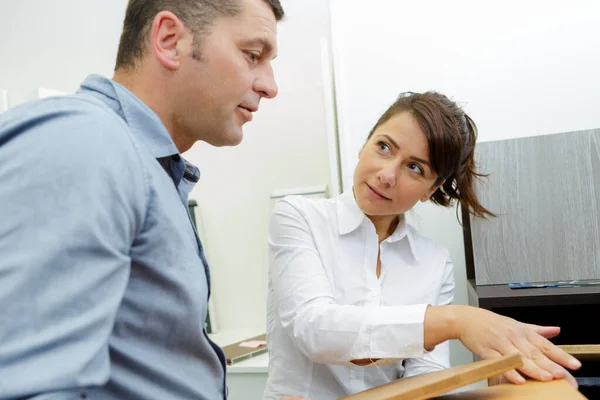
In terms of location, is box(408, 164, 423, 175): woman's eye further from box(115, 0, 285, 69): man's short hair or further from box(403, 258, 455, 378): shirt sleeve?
box(115, 0, 285, 69): man's short hair

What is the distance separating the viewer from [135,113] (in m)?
0.71

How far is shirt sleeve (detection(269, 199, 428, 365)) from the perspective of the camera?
0.96 meters

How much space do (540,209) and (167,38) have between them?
1.03 m

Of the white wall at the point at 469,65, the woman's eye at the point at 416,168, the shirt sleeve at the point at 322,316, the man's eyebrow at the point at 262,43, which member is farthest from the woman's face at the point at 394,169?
the man's eyebrow at the point at 262,43

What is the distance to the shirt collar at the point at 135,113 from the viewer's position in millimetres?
706

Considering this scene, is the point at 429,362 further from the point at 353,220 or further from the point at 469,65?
the point at 469,65

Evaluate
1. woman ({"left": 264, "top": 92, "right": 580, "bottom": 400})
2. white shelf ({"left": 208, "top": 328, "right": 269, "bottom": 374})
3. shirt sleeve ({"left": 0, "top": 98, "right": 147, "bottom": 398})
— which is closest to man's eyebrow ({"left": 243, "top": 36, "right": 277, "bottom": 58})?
shirt sleeve ({"left": 0, "top": 98, "right": 147, "bottom": 398})

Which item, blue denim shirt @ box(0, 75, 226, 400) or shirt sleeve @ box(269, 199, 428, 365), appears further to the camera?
shirt sleeve @ box(269, 199, 428, 365)

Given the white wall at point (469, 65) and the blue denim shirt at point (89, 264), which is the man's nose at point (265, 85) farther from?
the white wall at point (469, 65)

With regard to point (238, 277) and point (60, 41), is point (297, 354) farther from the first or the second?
point (60, 41)

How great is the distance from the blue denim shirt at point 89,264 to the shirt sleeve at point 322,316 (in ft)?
1.28

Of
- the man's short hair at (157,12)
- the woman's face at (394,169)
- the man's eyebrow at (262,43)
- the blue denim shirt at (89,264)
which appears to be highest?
the man's short hair at (157,12)

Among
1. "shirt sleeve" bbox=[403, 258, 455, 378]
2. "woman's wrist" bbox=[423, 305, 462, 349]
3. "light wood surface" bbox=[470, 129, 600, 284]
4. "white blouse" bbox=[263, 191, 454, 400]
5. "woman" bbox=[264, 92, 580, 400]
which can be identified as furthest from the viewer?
"light wood surface" bbox=[470, 129, 600, 284]

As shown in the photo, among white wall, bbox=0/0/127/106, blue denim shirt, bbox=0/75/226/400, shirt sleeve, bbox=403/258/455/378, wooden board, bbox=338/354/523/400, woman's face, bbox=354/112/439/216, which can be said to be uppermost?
white wall, bbox=0/0/127/106
